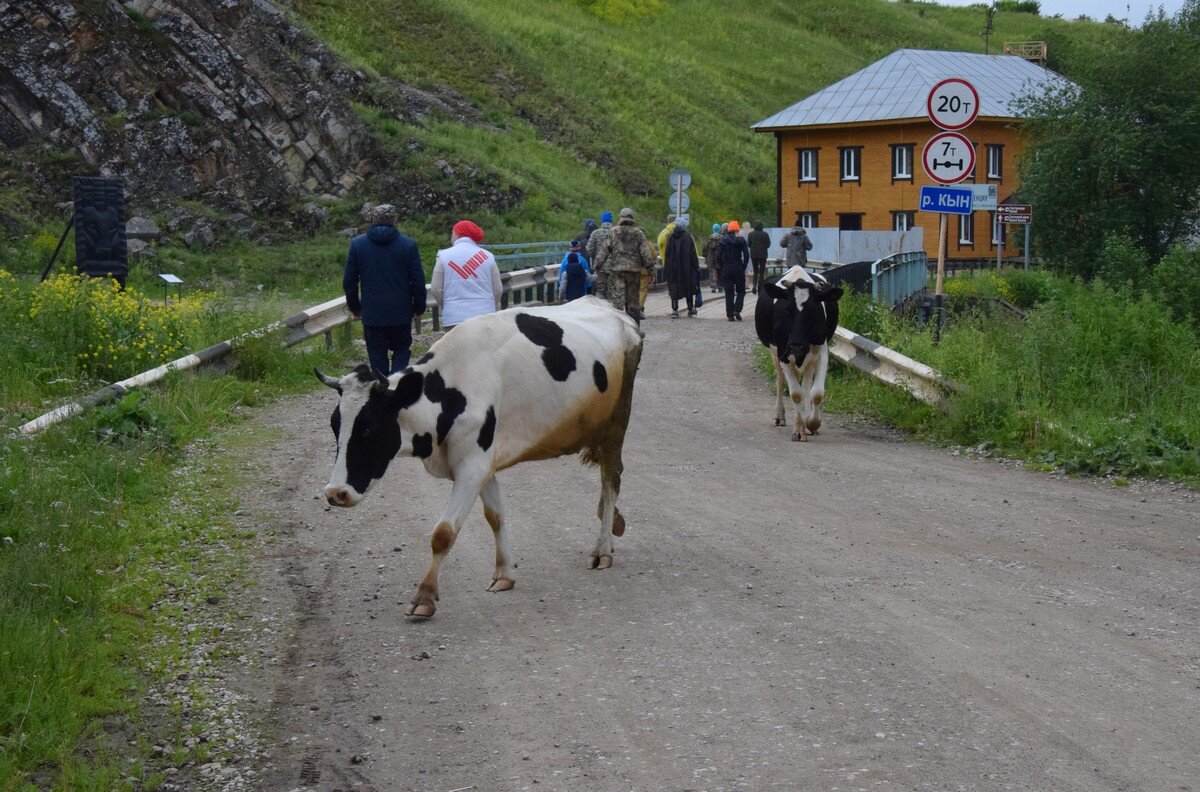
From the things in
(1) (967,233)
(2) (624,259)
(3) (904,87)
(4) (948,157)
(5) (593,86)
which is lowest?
(1) (967,233)

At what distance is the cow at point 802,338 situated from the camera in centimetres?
1481

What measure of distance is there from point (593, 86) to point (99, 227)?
5262cm

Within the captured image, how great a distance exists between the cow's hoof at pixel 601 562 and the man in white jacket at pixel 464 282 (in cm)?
433

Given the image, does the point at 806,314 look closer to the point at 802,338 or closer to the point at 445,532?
the point at 802,338

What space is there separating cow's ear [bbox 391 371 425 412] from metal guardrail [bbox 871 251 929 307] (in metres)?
13.1

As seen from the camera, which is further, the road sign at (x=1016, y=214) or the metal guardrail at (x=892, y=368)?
the road sign at (x=1016, y=214)

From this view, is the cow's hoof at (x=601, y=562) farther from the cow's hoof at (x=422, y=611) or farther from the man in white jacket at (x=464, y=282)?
the man in white jacket at (x=464, y=282)

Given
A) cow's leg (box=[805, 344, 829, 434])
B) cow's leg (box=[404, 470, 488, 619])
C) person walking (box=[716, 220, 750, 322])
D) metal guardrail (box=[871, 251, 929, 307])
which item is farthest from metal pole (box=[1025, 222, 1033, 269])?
cow's leg (box=[404, 470, 488, 619])

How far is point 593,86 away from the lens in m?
69.4

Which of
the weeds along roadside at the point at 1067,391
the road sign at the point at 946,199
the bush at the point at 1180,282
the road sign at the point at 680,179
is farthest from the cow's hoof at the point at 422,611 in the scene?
the road sign at the point at 680,179

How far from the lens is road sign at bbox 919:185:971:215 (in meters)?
16.0

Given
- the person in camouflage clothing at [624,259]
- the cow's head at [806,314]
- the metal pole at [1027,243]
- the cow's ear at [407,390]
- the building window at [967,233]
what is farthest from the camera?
the building window at [967,233]

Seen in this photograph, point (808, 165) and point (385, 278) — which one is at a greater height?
point (808, 165)

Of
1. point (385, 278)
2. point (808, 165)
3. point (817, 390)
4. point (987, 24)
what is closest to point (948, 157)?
point (817, 390)
